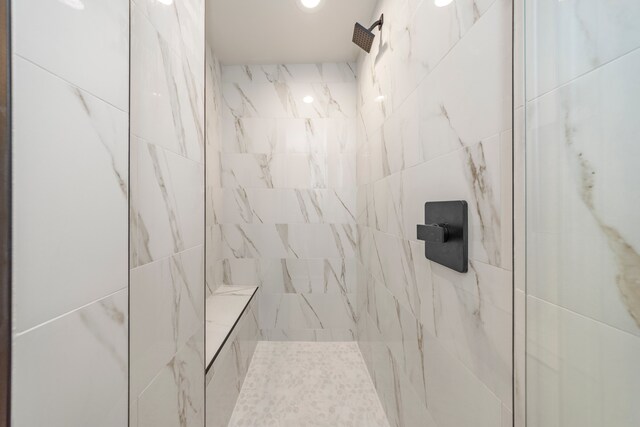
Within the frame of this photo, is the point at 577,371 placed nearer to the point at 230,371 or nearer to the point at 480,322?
the point at 480,322

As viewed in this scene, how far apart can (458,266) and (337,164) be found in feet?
5.83

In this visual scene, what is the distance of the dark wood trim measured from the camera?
0.38m

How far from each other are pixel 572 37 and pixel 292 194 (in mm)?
2105

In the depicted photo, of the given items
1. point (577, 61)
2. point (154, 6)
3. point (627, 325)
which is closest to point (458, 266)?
point (627, 325)

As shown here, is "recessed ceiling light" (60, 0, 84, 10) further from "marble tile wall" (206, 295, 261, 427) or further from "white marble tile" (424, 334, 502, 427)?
"marble tile wall" (206, 295, 261, 427)

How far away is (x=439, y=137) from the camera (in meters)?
0.90

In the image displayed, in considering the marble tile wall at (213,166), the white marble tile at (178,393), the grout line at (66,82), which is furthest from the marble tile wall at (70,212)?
the marble tile wall at (213,166)

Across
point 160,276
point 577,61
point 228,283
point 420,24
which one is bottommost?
point 228,283

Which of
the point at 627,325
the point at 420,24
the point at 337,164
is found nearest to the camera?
the point at 627,325

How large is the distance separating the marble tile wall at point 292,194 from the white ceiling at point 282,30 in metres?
0.13

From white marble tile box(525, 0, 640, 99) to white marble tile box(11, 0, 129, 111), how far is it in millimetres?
876

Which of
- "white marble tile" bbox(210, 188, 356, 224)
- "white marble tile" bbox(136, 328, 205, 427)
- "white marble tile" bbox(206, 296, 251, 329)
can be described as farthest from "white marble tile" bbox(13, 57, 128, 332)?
"white marble tile" bbox(210, 188, 356, 224)

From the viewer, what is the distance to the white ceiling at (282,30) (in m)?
1.78

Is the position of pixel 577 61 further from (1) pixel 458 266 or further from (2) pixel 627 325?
(1) pixel 458 266
